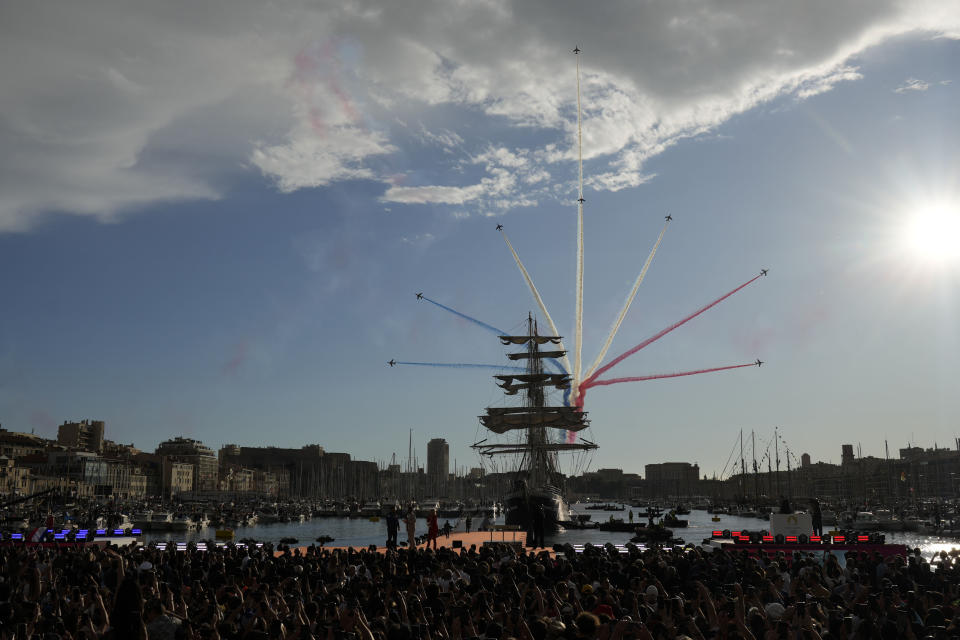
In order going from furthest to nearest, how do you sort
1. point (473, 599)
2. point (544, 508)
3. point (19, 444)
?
point (19, 444)
point (544, 508)
point (473, 599)

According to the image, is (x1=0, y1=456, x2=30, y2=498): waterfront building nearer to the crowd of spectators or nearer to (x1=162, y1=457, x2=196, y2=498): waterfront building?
(x1=162, y1=457, x2=196, y2=498): waterfront building

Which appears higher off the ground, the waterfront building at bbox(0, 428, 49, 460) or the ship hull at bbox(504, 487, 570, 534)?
the waterfront building at bbox(0, 428, 49, 460)

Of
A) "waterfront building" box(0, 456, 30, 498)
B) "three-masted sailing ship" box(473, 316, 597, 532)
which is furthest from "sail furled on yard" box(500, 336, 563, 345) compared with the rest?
"waterfront building" box(0, 456, 30, 498)

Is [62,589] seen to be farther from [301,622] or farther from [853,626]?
[853,626]

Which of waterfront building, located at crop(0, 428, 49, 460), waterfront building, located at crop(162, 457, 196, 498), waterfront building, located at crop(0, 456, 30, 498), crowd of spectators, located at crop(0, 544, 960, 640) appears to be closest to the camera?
crowd of spectators, located at crop(0, 544, 960, 640)

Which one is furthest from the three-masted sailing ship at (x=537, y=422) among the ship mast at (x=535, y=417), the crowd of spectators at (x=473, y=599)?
the crowd of spectators at (x=473, y=599)

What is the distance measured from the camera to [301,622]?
11797mm

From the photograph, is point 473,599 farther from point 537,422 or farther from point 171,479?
point 171,479

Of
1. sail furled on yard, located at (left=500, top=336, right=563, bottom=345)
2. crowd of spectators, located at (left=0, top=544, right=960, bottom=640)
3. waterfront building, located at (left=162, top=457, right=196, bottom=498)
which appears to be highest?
sail furled on yard, located at (left=500, top=336, right=563, bottom=345)

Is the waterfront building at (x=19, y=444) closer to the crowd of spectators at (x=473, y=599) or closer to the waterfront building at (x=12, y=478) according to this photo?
the waterfront building at (x=12, y=478)

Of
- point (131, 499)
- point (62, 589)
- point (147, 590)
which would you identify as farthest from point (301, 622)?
point (131, 499)

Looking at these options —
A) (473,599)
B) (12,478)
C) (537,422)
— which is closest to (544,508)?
A: (537,422)

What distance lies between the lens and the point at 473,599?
13.2 meters

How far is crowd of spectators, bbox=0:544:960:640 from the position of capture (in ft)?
34.5
